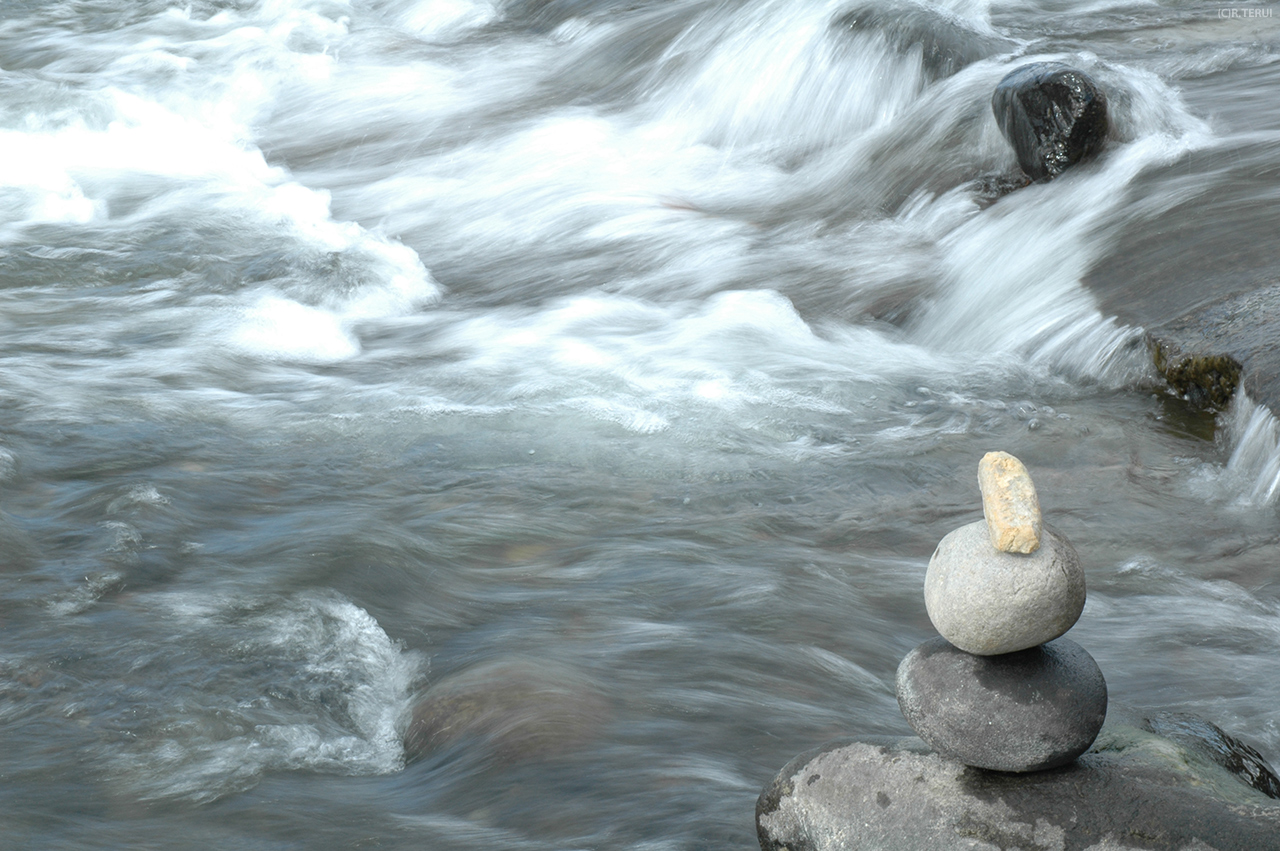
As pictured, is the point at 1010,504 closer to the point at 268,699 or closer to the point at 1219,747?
the point at 1219,747

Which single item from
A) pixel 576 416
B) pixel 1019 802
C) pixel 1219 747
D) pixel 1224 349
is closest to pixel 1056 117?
pixel 1224 349

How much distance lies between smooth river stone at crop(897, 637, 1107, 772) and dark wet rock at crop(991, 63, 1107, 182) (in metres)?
5.09

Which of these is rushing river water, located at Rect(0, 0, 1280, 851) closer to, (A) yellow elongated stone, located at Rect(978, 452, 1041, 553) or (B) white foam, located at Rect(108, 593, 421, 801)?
(B) white foam, located at Rect(108, 593, 421, 801)

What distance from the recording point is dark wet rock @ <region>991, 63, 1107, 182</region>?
22.6ft

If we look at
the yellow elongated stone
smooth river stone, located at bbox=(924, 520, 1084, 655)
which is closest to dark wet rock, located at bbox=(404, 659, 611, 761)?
smooth river stone, located at bbox=(924, 520, 1084, 655)

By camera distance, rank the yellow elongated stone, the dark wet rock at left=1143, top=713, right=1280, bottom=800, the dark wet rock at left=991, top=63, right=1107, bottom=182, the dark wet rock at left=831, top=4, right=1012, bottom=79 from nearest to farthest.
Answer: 1. the yellow elongated stone
2. the dark wet rock at left=1143, top=713, right=1280, bottom=800
3. the dark wet rock at left=991, top=63, right=1107, bottom=182
4. the dark wet rock at left=831, top=4, right=1012, bottom=79

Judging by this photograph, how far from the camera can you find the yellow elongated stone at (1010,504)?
2.16 m

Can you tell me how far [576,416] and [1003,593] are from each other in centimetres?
319

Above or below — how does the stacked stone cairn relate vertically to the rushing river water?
above

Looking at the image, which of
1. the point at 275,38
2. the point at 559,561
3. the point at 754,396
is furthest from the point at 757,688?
the point at 275,38

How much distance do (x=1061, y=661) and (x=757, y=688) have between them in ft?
3.41

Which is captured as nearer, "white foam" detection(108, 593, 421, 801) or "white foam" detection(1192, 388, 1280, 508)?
"white foam" detection(108, 593, 421, 801)

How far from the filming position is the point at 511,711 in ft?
9.80

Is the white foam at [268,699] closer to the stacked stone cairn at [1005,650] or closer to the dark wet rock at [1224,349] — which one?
the stacked stone cairn at [1005,650]
